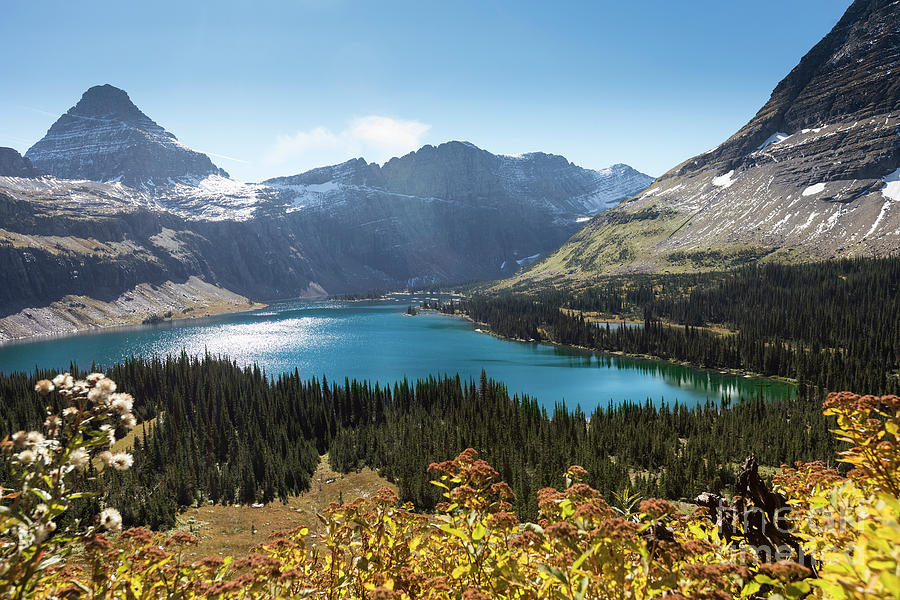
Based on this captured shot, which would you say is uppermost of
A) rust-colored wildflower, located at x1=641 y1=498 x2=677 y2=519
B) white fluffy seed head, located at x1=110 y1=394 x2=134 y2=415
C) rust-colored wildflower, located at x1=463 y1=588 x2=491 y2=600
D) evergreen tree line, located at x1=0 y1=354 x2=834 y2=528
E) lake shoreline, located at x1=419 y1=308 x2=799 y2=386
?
white fluffy seed head, located at x1=110 y1=394 x2=134 y2=415

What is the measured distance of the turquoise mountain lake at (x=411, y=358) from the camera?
90188 millimetres

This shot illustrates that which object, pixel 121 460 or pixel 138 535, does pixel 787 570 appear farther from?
pixel 138 535

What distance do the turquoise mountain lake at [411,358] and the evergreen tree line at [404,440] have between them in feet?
51.9

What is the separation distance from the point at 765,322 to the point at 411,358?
98.3m

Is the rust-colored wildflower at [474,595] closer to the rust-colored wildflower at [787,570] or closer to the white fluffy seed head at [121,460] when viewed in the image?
the rust-colored wildflower at [787,570]

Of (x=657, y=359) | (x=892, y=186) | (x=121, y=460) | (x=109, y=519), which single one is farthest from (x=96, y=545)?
(x=892, y=186)

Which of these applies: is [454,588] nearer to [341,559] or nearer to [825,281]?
[341,559]

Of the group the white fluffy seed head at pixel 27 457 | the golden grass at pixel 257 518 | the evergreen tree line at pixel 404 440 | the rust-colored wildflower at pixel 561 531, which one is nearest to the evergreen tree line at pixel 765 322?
the evergreen tree line at pixel 404 440

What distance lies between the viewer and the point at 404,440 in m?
52.1

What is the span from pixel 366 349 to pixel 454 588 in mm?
131584

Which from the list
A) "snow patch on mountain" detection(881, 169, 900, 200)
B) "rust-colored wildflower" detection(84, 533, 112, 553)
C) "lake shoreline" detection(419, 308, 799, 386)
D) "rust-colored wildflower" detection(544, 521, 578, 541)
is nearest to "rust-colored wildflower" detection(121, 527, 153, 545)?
"rust-colored wildflower" detection(84, 533, 112, 553)

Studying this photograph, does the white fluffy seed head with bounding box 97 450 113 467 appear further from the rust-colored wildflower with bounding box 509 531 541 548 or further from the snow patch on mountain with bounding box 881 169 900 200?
the snow patch on mountain with bounding box 881 169 900 200

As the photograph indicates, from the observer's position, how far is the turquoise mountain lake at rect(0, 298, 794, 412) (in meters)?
90.2

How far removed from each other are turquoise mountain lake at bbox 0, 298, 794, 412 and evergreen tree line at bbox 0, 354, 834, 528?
623 inches
